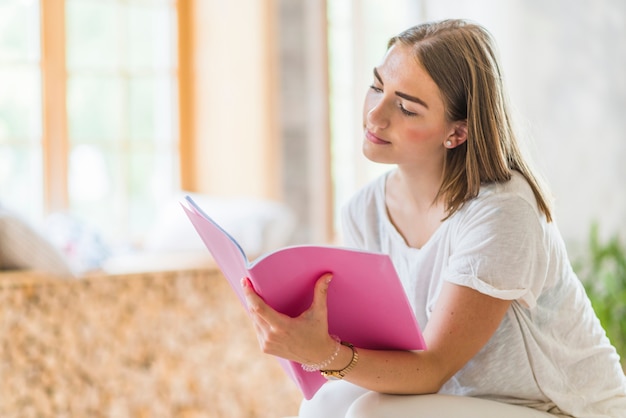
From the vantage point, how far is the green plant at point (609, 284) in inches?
A: 134

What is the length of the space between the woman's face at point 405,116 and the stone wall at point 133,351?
151cm

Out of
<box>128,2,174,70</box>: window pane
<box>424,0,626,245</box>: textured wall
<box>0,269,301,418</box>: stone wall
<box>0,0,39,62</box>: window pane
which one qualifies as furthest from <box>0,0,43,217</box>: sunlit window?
<box>424,0,626,245</box>: textured wall

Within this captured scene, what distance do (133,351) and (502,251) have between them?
1.80 m

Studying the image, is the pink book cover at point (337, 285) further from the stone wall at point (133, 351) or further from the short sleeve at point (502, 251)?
the stone wall at point (133, 351)

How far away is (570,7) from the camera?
3.94m

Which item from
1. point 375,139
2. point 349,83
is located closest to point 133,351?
point 375,139

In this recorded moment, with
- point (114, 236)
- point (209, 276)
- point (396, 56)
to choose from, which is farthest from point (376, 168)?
point (396, 56)

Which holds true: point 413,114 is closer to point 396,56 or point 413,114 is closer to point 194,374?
point 396,56

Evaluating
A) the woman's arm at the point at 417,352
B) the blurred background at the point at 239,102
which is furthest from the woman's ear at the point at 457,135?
the blurred background at the point at 239,102

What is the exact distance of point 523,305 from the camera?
1.46m

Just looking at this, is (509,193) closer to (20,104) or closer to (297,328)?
(297,328)

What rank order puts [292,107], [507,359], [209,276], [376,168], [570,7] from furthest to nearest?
[376,168] → [292,107] → [570,7] → [209,276] → [507,359]

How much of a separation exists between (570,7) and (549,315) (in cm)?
276

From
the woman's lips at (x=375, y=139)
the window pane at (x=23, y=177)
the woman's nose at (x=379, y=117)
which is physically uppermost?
the woman's nose at (x=379, y=117)
